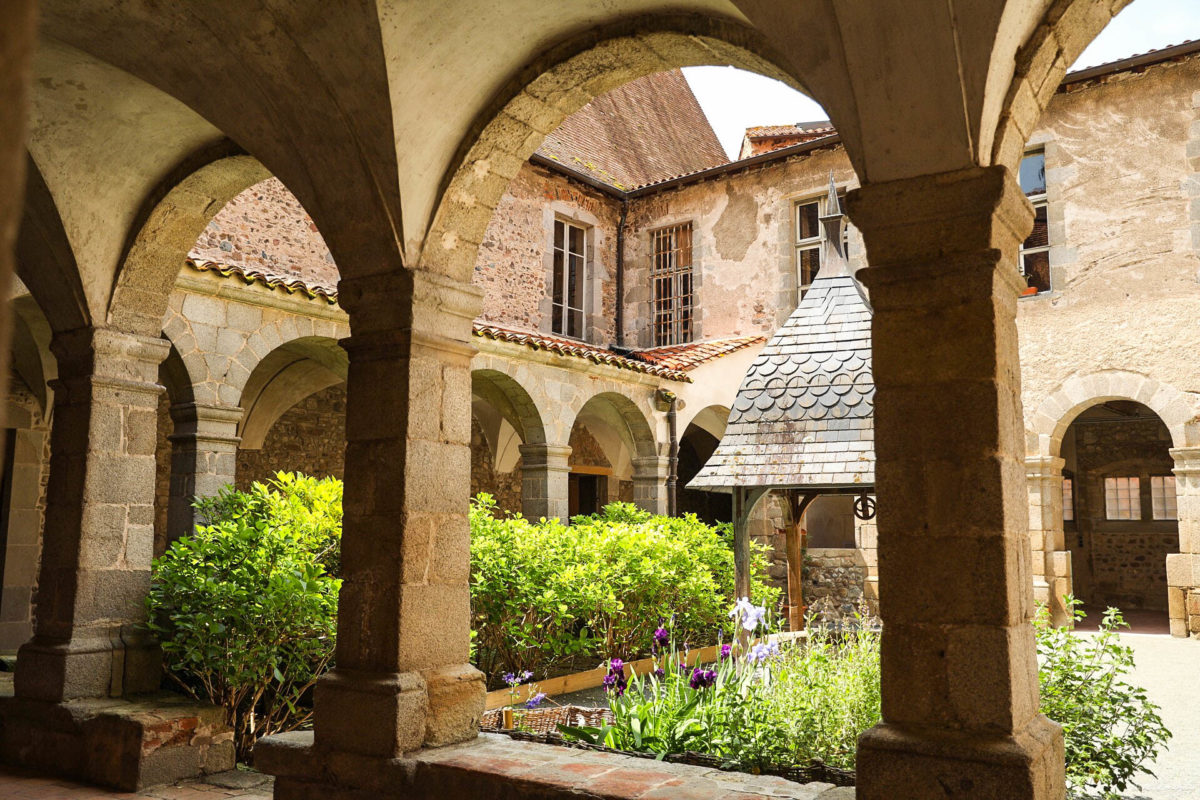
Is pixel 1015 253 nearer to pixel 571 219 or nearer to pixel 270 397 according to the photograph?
pixel 270 397

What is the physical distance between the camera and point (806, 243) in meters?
12.6

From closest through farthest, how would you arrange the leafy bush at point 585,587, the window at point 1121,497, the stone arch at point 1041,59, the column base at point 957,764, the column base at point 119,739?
1. the column base at point 957,764
2. the stone arch at point 1041,59
3. the column base at point 119,739
4. the leafy bush at point 585,587
5. the window at point 1121,497

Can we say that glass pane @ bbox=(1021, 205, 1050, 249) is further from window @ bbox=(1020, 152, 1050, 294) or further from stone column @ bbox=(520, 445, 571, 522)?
stone column @ bbox=(520, 445, 571, 522)

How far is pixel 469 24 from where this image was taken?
10.8ft

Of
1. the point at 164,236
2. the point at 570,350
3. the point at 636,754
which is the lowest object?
the point at 636,754

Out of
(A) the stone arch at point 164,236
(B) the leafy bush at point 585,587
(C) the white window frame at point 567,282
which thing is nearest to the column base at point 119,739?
(A) the stone arch at point 164,236

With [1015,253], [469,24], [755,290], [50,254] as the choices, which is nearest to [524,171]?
[755,290]

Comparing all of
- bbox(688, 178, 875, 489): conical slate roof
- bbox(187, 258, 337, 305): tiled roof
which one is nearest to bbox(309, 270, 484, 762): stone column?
bbox(688, 178, 875, 489): conical slate roof

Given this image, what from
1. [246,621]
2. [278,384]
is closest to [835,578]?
[278,384]

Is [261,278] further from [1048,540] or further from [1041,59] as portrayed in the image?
[1048,540]

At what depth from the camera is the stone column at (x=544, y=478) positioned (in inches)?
382

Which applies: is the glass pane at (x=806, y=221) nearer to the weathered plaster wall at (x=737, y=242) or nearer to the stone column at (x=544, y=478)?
the weathered plaster wall at (x=737, y=242)

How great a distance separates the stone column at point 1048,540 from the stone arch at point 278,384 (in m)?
7.46

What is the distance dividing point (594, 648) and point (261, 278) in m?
3.92
